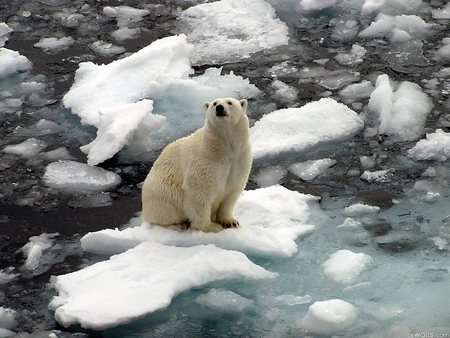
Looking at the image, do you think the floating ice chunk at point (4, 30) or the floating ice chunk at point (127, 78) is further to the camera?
the floating ice chunk at point (4, 30)

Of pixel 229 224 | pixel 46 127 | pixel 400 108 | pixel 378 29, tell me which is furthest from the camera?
pixel 378 29

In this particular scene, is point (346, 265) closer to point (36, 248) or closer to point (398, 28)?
point (36, 248)

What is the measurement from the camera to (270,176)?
5.79 metres

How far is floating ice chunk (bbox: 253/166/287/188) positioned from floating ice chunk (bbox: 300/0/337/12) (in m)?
3.18

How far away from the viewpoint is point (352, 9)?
8.44m

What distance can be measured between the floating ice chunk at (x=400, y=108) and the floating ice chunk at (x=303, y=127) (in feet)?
0.73

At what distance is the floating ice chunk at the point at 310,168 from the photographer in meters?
5.77

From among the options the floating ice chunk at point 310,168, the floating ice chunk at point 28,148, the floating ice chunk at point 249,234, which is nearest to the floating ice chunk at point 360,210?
the floating ice chunk at point 249,234

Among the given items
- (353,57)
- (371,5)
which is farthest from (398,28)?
(353,57)

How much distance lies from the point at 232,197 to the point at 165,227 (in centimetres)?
48

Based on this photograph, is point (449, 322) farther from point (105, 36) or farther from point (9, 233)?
point (105, 36)

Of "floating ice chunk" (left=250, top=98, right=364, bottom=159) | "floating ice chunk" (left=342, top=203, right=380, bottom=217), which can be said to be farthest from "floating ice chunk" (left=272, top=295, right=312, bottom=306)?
"floating ice chunk" (left=250, top=98, right=364, bottom=159)

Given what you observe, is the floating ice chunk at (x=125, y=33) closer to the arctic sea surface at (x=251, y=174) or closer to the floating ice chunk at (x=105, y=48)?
the arctic sea surface at (x=251, y=174)

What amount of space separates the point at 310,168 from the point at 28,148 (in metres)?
2.33
